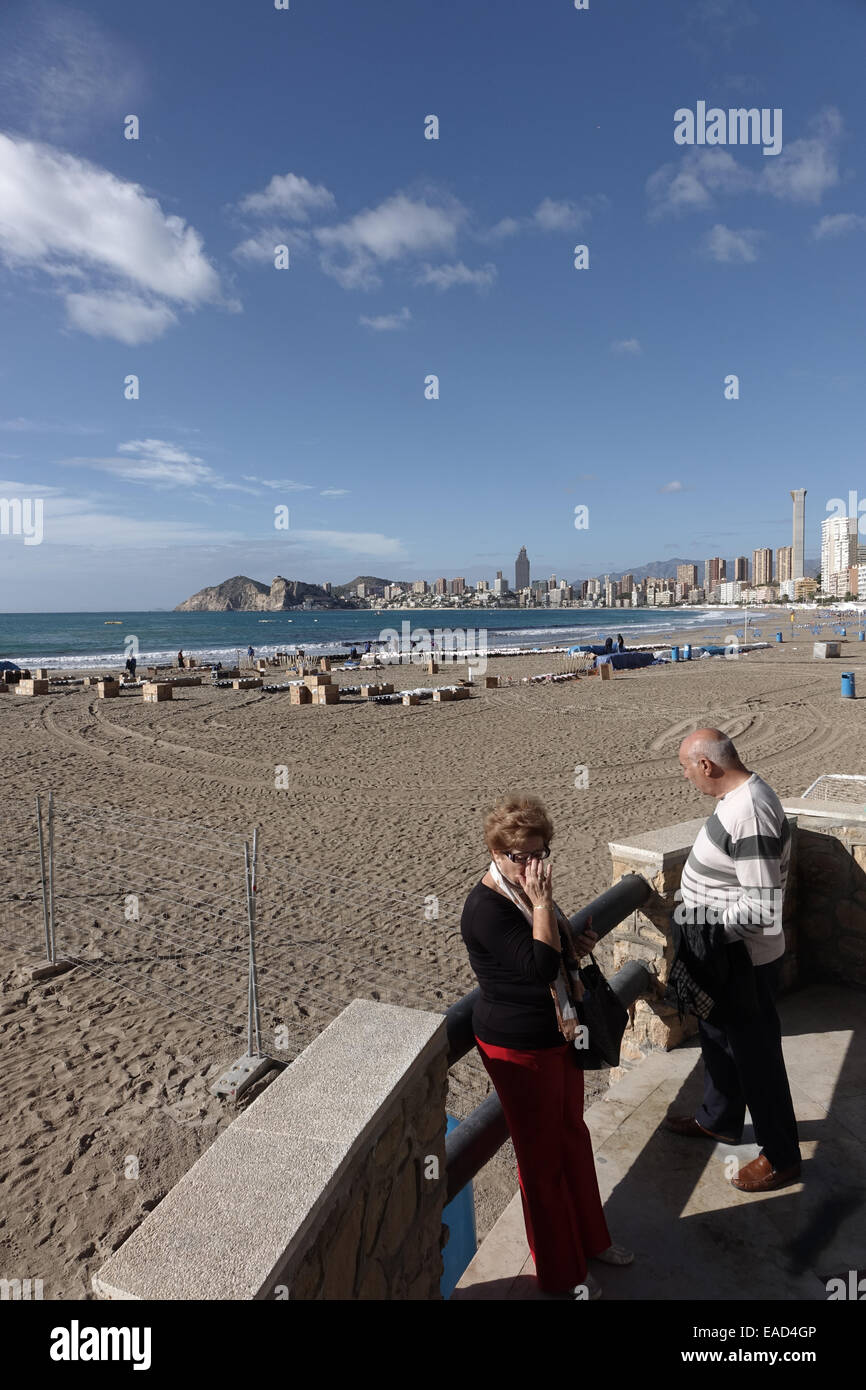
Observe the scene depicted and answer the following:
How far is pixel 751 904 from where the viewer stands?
2576 millimetres

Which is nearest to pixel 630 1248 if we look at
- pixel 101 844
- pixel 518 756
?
pixel 101 844

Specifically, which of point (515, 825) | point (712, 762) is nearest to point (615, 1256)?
point (515, 825)

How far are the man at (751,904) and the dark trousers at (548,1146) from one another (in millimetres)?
768

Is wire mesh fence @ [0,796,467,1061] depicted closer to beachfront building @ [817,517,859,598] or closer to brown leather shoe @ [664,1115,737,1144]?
brown leather shoe @ [664,1115,737,1144]

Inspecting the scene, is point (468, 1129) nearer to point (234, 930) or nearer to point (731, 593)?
point (234, 930)

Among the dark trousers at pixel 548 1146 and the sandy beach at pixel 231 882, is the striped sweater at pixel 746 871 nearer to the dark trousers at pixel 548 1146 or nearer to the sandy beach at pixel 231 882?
the dark trousers at pixel 548 1146

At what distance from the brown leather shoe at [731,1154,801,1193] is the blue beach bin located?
101cm

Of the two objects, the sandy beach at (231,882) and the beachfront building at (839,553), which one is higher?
the beachfront building at (839,553)

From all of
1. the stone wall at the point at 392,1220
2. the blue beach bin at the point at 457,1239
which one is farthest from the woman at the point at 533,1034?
the blue beach bin at the point at 457,1239

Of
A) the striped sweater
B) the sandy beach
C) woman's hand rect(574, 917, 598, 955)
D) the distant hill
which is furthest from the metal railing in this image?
the distant hill

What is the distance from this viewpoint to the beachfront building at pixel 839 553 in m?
146

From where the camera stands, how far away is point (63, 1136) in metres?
4.50
